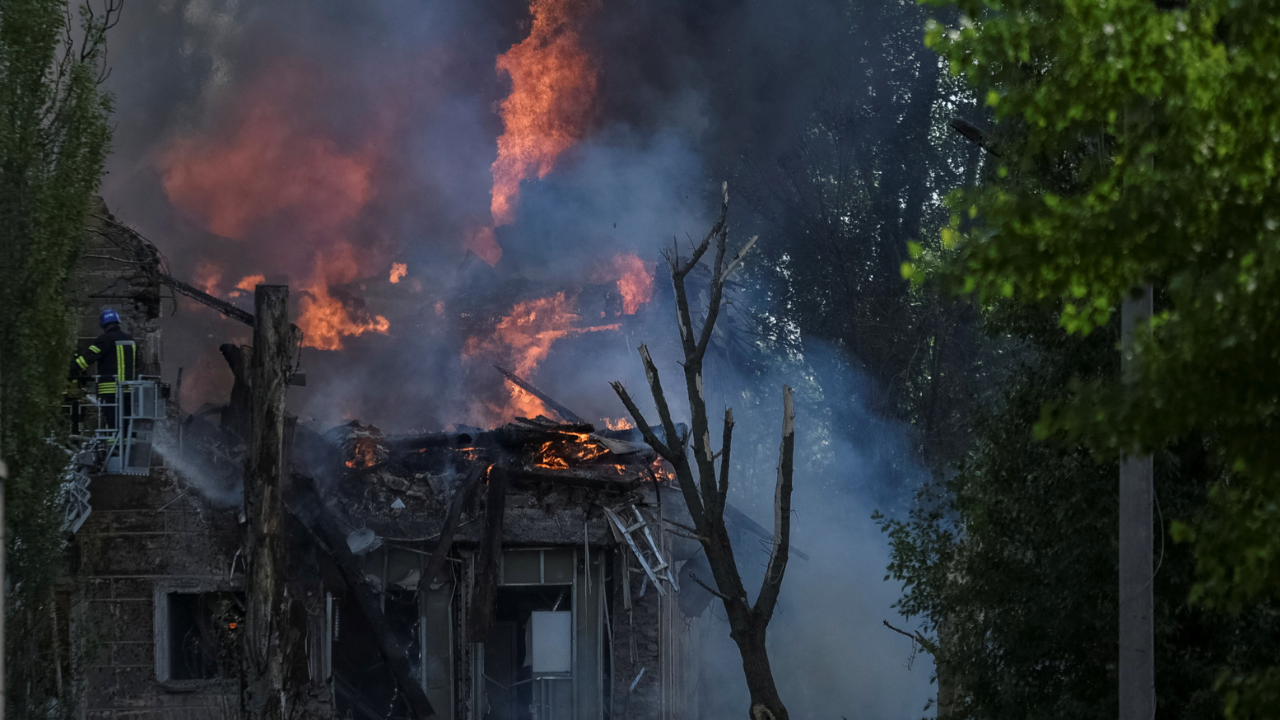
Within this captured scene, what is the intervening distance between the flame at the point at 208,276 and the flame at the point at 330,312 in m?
2.21

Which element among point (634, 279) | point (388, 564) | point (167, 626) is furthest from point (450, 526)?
point (634, 279)

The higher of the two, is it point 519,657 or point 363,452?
point 363,452

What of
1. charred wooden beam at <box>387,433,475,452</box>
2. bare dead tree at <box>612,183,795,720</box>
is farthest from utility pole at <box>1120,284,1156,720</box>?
charred wooden beam at <box>387,433,475,452</box>

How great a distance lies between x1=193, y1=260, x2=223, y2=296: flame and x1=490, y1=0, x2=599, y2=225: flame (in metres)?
8.85

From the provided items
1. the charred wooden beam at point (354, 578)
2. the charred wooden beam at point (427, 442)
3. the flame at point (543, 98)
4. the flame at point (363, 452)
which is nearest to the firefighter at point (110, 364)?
the charred wooden beam at point (354, 578)

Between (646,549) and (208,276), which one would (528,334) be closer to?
(208,276)

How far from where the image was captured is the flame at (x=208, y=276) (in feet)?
88.9

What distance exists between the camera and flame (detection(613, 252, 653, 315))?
1275 inches

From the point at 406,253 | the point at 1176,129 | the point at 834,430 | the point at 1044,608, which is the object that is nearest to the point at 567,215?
the point at 406,253

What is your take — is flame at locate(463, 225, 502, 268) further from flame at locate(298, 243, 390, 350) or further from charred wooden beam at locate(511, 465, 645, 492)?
charred wooden beam at locate(511, 465, 645, 492)

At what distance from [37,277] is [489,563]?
6.64m

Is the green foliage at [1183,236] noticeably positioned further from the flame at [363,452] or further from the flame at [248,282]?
the flame at [248,282]

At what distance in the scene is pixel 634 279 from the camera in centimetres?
3253

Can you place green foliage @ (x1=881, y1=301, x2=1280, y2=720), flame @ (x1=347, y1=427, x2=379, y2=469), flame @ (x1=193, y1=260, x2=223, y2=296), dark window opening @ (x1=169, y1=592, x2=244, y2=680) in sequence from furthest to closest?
1. flame @ (x1=193, y1=260, x2=223, y2=296)
2. flame @ (x1=347, y1=427, x2=379, y2=469)
3. dark window opening @ (x1=169, y1=592, x2=244, y2=680)
4. green foliage @ (x1=881, y1=301, x2=1280, y2=720)
